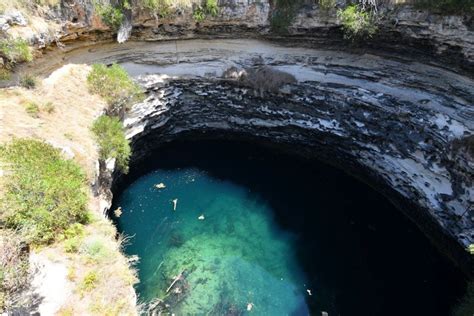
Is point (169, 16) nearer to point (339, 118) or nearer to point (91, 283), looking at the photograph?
point (339, 118)

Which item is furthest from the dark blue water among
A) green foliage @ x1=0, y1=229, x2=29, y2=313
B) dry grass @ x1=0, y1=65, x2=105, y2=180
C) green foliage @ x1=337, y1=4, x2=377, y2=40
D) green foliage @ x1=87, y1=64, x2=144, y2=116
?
green foliage @ x1=337, y1=4, x2=377, y2=40

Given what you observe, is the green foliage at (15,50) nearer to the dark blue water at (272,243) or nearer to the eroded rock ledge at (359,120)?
the eroded rock ledge at (359,120)

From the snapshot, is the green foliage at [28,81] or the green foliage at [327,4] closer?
the green foliage at [28,81]

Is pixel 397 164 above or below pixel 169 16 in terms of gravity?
below

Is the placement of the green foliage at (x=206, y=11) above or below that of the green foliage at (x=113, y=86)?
above

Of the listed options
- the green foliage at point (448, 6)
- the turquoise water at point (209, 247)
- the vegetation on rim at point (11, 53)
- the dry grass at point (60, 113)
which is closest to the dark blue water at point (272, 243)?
the turquoise water at point (209, 247)

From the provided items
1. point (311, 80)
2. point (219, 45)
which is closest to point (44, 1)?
point (219, 45)
